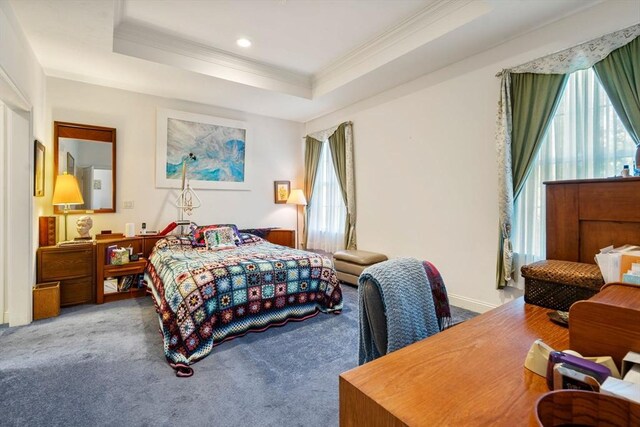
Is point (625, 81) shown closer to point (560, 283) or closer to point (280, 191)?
point (560, 283)

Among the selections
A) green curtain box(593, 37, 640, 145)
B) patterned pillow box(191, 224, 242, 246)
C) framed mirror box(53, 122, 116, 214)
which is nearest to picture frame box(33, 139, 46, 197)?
framed mirror box(53, 122, 116, 214)

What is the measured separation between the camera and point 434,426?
1.91 feet

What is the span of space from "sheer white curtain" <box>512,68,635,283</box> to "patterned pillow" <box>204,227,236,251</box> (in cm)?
328

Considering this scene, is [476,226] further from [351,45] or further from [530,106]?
[351,45]

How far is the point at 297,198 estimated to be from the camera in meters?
5.38

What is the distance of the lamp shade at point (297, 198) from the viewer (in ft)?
17.6

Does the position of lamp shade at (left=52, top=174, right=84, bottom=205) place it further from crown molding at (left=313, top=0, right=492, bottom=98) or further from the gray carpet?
crown molding at (left=313, top=0, right=492, bottom=98)

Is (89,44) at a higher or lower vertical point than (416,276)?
higher

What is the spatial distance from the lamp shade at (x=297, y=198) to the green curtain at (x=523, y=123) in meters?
3.23

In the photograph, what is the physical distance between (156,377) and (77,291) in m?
2.16

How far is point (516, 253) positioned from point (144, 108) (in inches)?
193

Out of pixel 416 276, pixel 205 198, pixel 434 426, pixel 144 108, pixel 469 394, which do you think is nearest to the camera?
pixel 434 426

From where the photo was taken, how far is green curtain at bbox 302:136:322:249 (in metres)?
5.39

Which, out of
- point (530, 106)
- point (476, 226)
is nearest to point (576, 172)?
point (530, 106)
